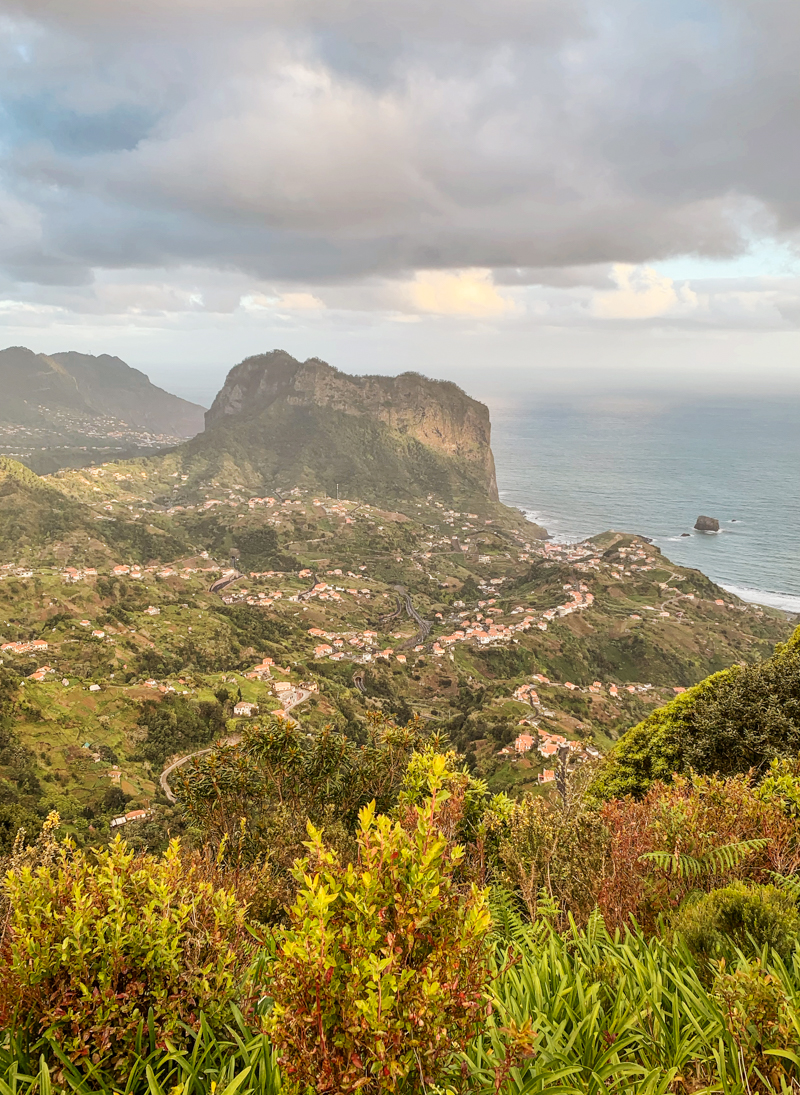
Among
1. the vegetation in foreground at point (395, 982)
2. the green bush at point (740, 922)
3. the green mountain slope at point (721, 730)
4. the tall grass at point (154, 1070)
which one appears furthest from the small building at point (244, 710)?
the tall grass at point (154, 1070)

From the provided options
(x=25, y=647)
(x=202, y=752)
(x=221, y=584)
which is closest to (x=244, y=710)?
(x=202, y=752)

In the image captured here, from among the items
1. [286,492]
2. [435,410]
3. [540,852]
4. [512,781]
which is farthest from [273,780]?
[435,410]

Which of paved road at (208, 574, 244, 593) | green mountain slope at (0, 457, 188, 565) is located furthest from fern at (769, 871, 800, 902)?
green mountain slope at (0, 457, 188, 565)

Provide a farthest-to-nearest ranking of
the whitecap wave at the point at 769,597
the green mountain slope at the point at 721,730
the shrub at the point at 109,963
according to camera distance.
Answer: the whitecap wave at the point at 769,597 < the green mountain slope at the point at 721,730 < the shrub at the point at 109,963

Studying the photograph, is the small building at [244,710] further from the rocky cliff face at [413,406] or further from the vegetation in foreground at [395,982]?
the rocky cliff face at [413,406]

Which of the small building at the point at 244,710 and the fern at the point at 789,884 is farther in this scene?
the small building at the point at 244,710

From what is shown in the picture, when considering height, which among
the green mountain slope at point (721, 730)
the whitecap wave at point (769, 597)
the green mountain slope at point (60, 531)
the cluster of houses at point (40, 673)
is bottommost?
the whitecap wave at point (769, 597)

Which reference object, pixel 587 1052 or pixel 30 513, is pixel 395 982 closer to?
pixel 587 1052

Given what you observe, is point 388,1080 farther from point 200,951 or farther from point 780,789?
point 780,789
